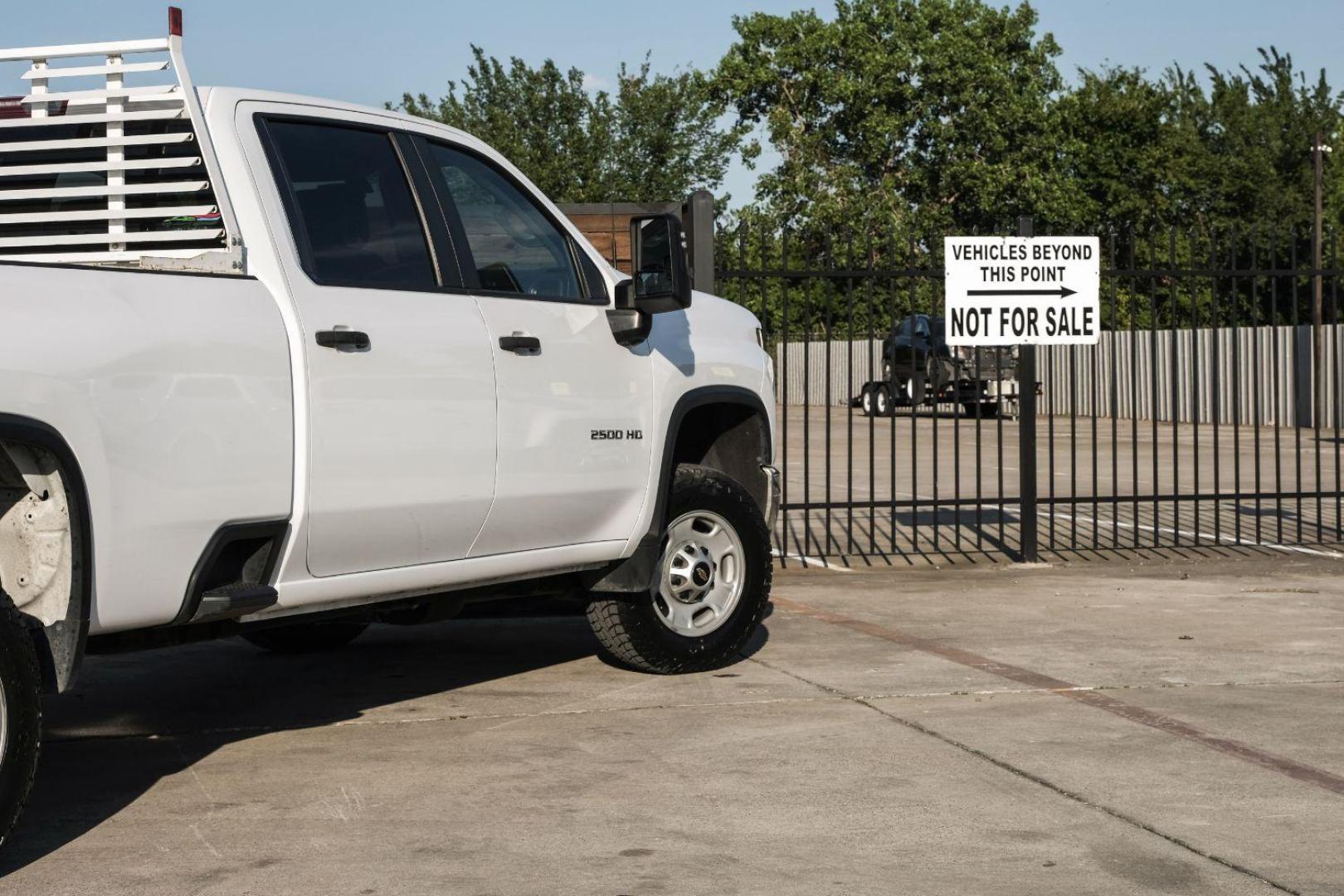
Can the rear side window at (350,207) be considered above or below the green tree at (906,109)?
below

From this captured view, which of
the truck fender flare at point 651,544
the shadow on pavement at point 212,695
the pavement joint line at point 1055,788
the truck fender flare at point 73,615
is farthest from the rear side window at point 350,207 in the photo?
the pavement joint line at point 1055,788

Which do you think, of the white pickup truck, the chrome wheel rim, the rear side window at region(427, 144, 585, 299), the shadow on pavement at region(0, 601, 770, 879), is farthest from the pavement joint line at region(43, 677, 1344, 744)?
the rear side window at region(427, 144, 585, 299)

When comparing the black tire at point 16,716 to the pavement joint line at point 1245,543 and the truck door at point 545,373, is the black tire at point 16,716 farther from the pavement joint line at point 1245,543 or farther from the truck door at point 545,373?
the pavement joint line at point 1245,543

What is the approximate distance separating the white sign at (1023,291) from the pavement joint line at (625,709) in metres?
4.30

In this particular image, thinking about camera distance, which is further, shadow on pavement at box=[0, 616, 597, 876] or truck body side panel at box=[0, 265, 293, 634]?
shadow on pavement at box=[0, 616, 597, 876]

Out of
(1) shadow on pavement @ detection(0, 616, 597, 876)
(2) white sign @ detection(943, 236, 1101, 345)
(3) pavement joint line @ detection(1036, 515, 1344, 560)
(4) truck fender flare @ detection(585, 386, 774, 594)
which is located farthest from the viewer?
(3) pavement joint line @ detection(1036, 515, 1344, 560)

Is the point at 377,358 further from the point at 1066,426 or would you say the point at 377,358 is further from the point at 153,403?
the point at 1066,426

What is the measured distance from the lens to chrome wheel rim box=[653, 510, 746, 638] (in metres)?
7.56

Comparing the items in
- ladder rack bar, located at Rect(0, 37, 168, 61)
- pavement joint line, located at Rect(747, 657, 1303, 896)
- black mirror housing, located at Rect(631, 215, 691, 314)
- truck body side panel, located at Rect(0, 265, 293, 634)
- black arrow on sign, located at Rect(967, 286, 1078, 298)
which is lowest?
pavement joint line, located at Rect(747, 657, 1303, 896)

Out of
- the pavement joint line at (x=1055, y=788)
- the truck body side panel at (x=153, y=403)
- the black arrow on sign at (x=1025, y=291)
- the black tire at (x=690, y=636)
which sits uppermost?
the black arrow on sign at (x=1025, y=291)

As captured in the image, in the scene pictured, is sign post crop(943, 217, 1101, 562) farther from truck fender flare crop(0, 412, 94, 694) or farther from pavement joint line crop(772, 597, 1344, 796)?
truck fender flare crop(0, 412, 94, 694)

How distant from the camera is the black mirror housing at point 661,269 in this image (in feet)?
→ 22.9

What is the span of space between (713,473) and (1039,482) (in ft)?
40.5

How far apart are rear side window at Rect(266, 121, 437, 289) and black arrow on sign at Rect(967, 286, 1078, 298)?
19.3 feet
